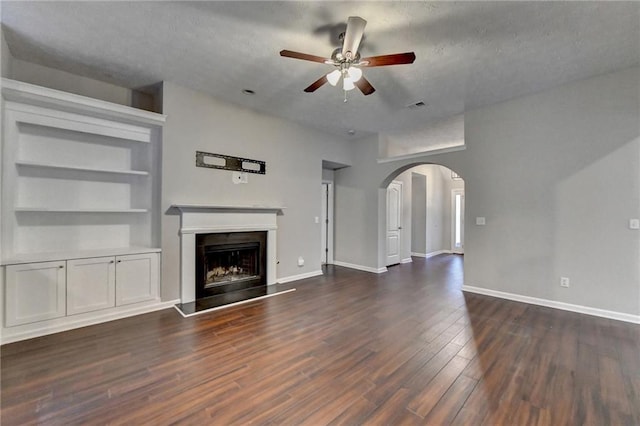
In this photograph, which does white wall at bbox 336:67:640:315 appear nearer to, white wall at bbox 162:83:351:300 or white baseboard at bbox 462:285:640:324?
white baseboard at bbox 462:285:640:324

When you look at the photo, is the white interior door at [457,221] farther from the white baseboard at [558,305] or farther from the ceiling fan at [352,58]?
the ceiling fan at [352,58]

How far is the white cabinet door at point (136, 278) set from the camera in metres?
3.29

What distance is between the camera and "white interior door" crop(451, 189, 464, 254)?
29.9ft

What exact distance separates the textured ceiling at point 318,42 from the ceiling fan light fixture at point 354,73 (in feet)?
1.16

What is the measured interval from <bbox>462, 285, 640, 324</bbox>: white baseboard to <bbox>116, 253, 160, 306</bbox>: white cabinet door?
15.7 ft

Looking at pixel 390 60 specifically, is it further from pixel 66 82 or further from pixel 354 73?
pixel 66 82

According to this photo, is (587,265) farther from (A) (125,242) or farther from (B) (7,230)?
(B) (7,230)

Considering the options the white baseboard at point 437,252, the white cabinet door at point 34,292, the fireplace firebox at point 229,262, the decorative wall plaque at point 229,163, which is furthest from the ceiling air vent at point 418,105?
the white baseboard at point 437,252

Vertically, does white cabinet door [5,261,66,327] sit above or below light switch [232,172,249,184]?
below

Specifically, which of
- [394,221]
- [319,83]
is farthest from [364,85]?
[394,221]

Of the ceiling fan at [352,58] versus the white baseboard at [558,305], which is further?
the white baseboard at [558,305]

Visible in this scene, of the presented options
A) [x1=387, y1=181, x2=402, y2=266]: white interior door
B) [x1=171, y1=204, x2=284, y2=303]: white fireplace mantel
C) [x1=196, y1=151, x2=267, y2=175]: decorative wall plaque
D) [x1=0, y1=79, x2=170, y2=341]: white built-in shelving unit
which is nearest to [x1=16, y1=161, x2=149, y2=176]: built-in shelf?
[x1=0, y1=79, x2=170, y2=341]: white built-in shelving unit

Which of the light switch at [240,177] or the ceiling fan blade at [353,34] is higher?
the ceiling fan blade at [353,34]

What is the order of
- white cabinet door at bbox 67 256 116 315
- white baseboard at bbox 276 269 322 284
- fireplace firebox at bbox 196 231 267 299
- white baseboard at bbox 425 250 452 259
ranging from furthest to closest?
white baseboard at bbox 425 250 452 259
white baseboard at bbox 276 269 322 284
fireplace firebox at bbox 196 231 267 299
white cabinet door at bbox 67 256 116 315
